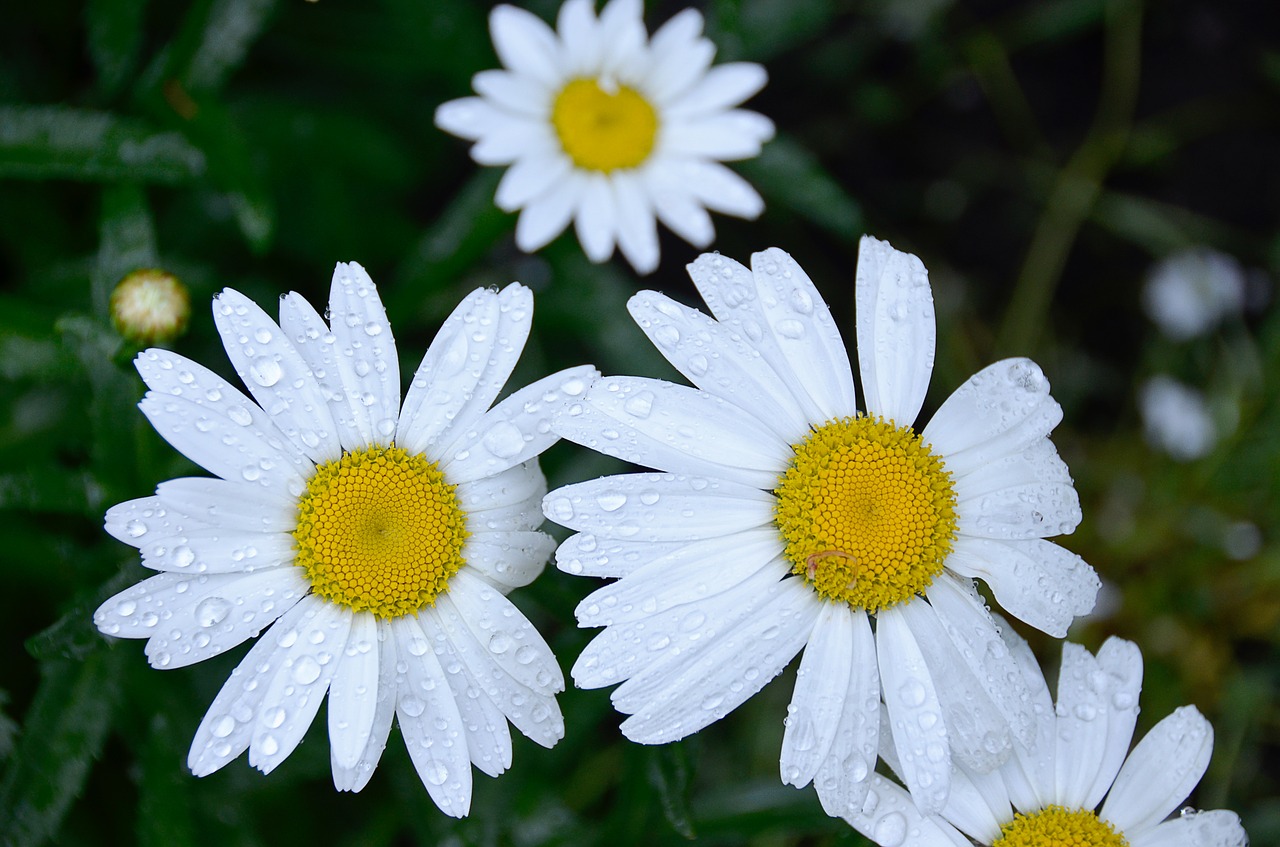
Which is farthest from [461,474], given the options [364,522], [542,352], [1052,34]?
[1052,34]

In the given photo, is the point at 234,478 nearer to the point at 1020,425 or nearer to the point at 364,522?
the point at 364,522

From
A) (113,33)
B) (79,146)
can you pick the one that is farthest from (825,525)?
(113,33)

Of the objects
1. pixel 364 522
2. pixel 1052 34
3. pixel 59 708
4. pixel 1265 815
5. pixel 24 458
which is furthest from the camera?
pixel 1052 34

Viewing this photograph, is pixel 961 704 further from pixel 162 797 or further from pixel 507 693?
pixel 162 797

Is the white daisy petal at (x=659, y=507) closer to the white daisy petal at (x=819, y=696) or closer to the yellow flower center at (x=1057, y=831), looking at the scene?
the white daisy petal at (x=819, y=696)

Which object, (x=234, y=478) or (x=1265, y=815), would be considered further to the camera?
(x=1265, y=815)

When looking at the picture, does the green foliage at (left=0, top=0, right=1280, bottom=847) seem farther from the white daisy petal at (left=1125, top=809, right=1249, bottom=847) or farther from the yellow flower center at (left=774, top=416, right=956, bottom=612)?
the white daisy petal at (left=1125, top=809, right=1249, bottom=847)
